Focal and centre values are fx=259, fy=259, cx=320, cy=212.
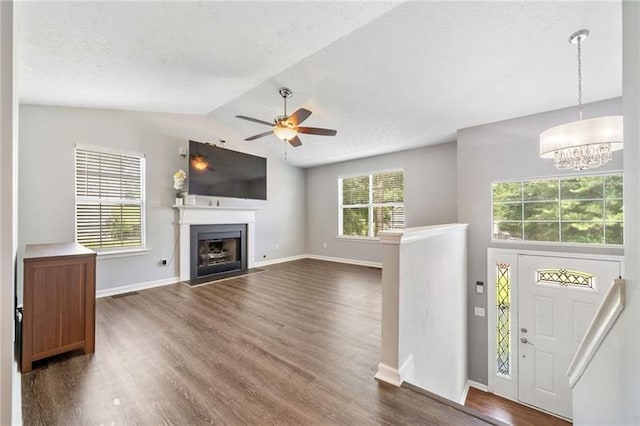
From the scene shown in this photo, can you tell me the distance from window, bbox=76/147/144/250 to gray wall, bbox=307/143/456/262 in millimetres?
4189

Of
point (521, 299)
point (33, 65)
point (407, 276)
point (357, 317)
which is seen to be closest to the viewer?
point (407, 276)

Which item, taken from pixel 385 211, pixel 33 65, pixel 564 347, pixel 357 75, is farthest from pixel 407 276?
pixel 385 211

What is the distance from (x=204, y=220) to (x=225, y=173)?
102 cm

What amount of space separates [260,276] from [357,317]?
2580mm

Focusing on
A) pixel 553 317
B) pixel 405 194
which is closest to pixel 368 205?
pixel 405 194

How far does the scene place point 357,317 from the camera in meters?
3.18

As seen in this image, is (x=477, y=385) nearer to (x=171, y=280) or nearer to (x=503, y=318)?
(x=503, y=318)

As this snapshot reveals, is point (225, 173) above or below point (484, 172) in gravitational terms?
above

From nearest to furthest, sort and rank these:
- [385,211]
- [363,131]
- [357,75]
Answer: [357,75]
[363,131]
[385,211]

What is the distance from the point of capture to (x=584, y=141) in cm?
192

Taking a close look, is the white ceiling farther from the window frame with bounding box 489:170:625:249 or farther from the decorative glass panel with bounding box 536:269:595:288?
the decorative glass panel with bounding box 536:269:595:288

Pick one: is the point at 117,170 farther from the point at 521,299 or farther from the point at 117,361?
the point at 521,299

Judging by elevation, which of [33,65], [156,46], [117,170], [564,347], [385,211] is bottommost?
[564,347]

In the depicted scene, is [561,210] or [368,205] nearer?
[561,210]
